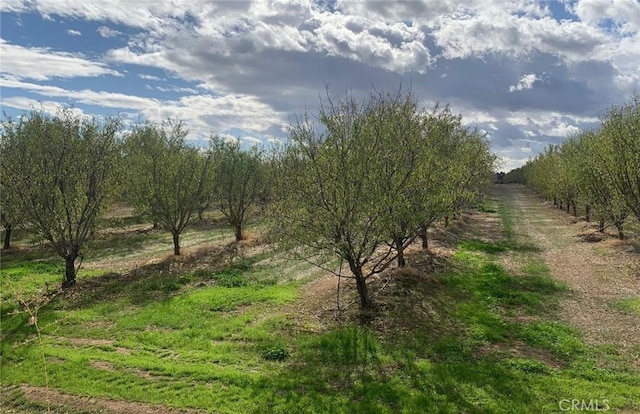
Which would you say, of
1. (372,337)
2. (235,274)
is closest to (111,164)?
(235,274)

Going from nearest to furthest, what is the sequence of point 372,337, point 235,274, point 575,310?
point 372,337, point 575,310, point 235,274

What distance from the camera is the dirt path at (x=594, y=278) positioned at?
17.7 m

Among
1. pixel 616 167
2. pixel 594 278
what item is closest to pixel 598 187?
pixel 616 167

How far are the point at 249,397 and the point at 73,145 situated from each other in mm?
19317

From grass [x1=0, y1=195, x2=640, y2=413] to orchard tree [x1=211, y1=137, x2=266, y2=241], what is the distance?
14.0 meters

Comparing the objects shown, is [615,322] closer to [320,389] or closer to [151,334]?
[320,389]

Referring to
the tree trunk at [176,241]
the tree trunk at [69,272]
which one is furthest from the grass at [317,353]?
the tree trunk at [176,241]

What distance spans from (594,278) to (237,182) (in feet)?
88.4

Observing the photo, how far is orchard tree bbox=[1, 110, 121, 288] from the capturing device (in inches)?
939

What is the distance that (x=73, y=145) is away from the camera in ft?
83.4

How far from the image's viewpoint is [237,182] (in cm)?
3916

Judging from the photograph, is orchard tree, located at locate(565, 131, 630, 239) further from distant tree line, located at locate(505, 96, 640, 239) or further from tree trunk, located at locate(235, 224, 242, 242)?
tree trunk, located at locate(235, 224, 242, 242)

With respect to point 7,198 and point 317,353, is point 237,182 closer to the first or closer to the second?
point 7,198

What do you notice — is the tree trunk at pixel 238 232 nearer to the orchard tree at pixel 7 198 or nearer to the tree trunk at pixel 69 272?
the tree trunk at pixel 69 272
